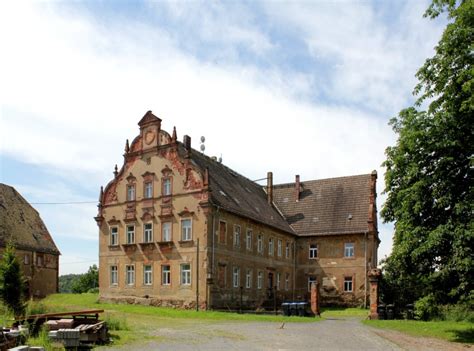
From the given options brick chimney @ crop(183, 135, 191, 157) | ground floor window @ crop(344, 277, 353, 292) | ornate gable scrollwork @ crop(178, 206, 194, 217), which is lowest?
ground floor window @ crop(344, 277, 353, 292)

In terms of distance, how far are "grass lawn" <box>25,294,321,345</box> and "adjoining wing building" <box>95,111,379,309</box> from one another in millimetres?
2354

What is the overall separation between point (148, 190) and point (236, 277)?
862 cm

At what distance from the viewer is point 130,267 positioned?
3625 cm

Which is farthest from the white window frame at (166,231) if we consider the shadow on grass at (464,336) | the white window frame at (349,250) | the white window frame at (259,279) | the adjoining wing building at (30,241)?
the shadow on grass at (464,336)

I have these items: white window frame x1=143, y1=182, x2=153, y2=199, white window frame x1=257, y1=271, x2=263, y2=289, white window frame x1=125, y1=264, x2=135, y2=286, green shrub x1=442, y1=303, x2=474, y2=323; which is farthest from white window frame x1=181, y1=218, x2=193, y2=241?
green shrub x1=442, y1=303, x2=474, y2=323

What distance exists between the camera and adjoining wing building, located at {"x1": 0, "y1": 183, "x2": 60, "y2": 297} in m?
42.0

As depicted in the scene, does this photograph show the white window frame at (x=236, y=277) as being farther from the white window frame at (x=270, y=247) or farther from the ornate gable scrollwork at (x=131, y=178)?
the ornate gable scrollwork at (x=131, y=178)

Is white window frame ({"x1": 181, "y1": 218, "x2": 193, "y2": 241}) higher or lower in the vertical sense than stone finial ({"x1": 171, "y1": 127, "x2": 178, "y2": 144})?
lower

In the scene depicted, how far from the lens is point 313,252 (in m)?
43.2

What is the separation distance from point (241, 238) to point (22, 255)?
1880cm

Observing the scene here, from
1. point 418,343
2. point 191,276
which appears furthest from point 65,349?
point 191,276

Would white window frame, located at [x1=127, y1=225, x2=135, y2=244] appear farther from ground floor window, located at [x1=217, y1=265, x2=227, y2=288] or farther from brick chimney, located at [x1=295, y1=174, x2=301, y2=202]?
brick chimney, located at [x1=295, y1=174, x2=301, y2=202]

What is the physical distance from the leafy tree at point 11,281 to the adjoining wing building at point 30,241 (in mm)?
16449

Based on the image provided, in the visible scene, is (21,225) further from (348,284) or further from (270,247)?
(348,284)
